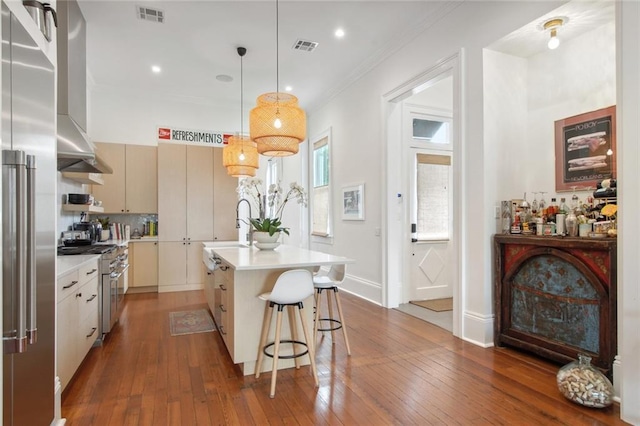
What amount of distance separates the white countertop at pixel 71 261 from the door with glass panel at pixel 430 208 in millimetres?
3902

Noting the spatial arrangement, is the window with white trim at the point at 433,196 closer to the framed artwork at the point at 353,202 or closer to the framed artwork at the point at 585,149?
the framed artwork at the point at 353,202

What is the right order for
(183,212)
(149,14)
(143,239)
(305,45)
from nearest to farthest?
(149,14) → (305,45) → (143,239) → (183,212)

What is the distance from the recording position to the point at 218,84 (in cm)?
614

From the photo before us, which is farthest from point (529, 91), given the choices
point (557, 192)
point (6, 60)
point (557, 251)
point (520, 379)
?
point (6, 60)

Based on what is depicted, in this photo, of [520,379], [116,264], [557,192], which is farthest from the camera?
[116,264]

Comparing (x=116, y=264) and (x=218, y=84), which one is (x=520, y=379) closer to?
(x=116, y=264)

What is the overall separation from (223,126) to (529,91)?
547 centimetres

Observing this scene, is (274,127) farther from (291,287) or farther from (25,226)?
(25,226)

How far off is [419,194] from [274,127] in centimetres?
284

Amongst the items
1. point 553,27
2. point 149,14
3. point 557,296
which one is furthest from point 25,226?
point 553,27

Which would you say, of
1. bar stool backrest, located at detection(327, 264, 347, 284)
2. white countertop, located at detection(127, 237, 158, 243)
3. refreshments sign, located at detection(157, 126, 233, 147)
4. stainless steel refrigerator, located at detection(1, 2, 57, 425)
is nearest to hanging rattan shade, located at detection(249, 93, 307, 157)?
bar stool backrest, located at detection(327, 264, 347, 284)

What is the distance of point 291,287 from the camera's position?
2.58m

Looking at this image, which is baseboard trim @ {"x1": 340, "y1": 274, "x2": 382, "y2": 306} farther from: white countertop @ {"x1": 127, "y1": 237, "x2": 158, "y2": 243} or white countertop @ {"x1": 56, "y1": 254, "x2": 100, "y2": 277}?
white countertop @ {"x1": 56, "y1": 254, "x2": 100, "y2": 277}

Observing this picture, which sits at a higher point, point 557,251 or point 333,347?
point 557,251
